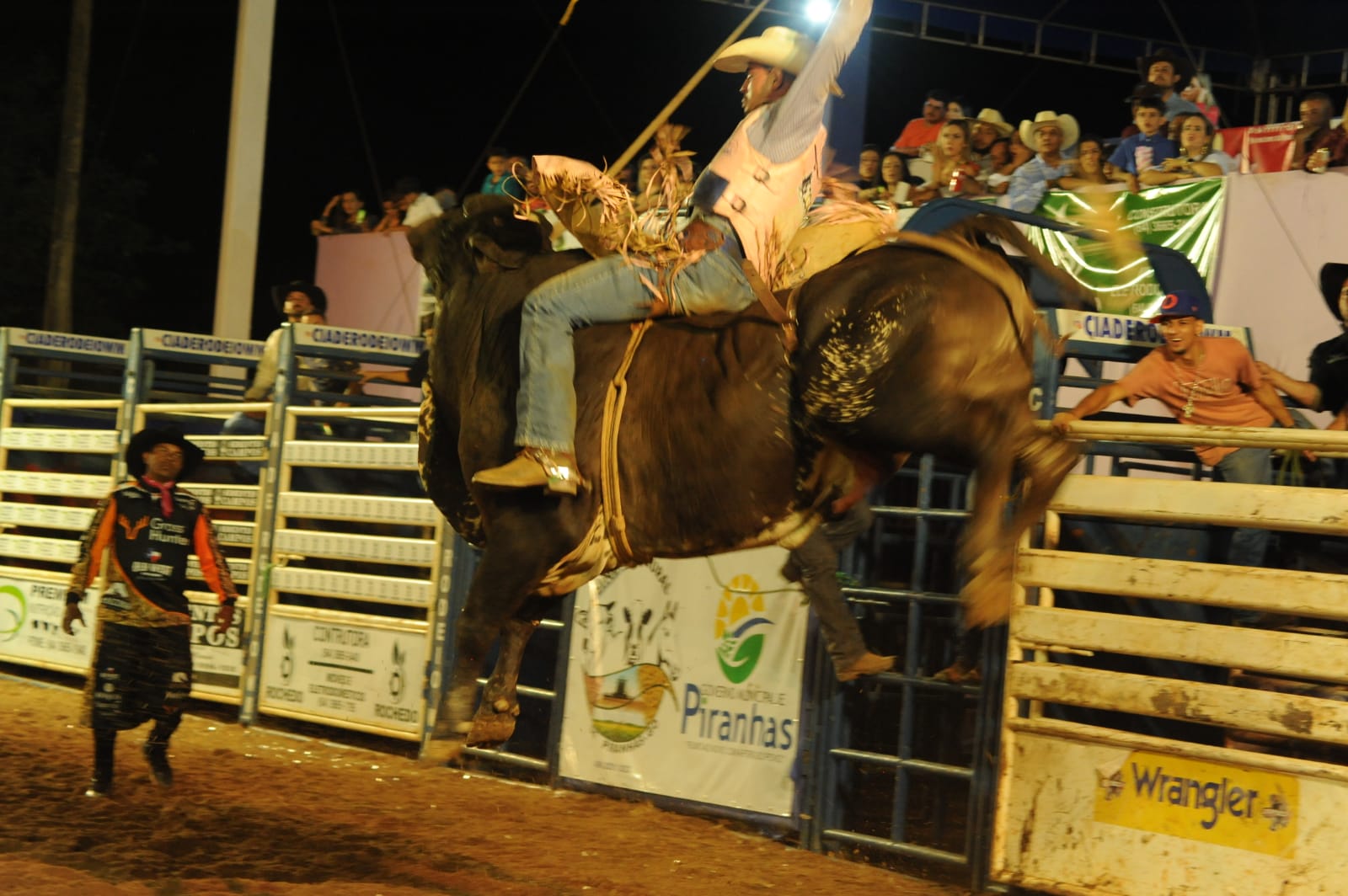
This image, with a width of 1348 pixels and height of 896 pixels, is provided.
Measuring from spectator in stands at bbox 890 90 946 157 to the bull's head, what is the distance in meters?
7.61

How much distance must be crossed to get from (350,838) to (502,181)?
376 cm

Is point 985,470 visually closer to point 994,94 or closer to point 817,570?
point 817,570

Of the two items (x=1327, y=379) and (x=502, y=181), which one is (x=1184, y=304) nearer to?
(x=1327, y=379)

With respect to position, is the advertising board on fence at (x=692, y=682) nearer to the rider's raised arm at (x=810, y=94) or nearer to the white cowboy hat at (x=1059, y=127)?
the rider's raised arm at (x=810, y=94)

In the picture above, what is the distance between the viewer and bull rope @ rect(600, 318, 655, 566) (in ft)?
15.1

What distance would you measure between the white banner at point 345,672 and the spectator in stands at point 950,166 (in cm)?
484

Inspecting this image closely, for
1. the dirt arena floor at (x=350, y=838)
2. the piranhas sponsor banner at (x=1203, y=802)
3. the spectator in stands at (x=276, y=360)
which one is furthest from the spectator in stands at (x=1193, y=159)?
the spectator in stands at (x=276, y=360)

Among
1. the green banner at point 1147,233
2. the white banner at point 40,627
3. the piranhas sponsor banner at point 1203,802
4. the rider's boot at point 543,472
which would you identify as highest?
the green banner at point 1147,233

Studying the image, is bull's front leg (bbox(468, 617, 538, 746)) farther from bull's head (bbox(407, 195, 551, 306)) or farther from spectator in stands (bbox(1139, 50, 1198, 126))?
spectator in stands (bbox(1139, 50, 1198, 126))

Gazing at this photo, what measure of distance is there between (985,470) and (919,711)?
12.6 feet

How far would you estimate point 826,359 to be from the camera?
411cm

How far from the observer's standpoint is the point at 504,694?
16.0 ft

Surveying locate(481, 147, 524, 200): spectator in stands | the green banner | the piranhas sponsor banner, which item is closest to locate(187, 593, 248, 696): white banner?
locate(481, 147, 524, 200): spectator in stands

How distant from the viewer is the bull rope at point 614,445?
460 centimetres
